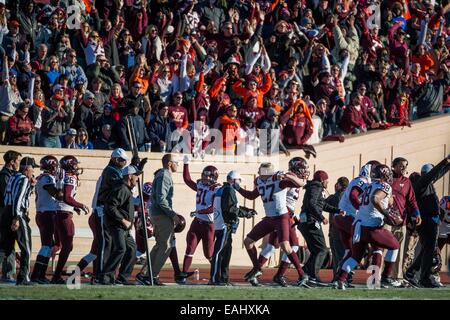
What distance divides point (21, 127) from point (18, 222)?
462cm

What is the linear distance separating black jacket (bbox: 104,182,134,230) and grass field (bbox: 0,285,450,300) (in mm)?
933

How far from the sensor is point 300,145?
1033 inches

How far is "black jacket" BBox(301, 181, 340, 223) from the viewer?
2119 cm

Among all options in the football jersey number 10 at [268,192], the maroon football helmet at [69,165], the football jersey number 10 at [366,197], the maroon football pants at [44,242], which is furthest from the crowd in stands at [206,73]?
the football jersey number 10 at [366,197]

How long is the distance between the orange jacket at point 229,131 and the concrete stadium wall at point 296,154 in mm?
321

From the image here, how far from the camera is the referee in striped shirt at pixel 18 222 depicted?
61.3 ft

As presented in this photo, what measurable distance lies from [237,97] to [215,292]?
727 cm

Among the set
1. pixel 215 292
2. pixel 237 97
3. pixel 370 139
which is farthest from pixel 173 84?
pixel 215 292

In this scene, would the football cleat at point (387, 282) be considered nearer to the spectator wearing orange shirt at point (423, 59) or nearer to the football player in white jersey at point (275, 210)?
the football player in white jersey at point (275, 210)

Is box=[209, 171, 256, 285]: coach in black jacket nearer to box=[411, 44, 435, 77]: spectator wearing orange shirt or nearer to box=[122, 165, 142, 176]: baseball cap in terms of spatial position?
box=[122, 165, 142, 176]: baseball cap

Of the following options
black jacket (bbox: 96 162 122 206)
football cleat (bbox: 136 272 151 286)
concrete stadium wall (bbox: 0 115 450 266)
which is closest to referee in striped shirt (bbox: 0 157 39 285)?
black jacket (bbox: 96 162 122 206)

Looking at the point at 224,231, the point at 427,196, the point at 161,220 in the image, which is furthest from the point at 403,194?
the point at 161,220

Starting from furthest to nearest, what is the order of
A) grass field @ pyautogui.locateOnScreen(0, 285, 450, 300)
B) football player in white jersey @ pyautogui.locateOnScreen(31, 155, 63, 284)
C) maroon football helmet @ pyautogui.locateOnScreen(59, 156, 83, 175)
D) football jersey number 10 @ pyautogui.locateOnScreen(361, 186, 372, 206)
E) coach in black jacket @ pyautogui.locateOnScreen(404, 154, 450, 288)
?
coach in black jacket @ pyautogui.locateOnScreen(404, 154, 450, 288) → football jersey number 10 @ pyautogui.locateOnScreen(361, 186, 372, 206) → maroon football helmet @ pyautogui.locateOnScreen(59, 156, 83, 175) → football player in white jersey @ pyautogui.locateOnScreen(31, 155, 63, 284) → grass field @ pyautogui.locateOnScreen(0, 285, 450, 300)

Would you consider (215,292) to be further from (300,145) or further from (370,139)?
(370,139)
